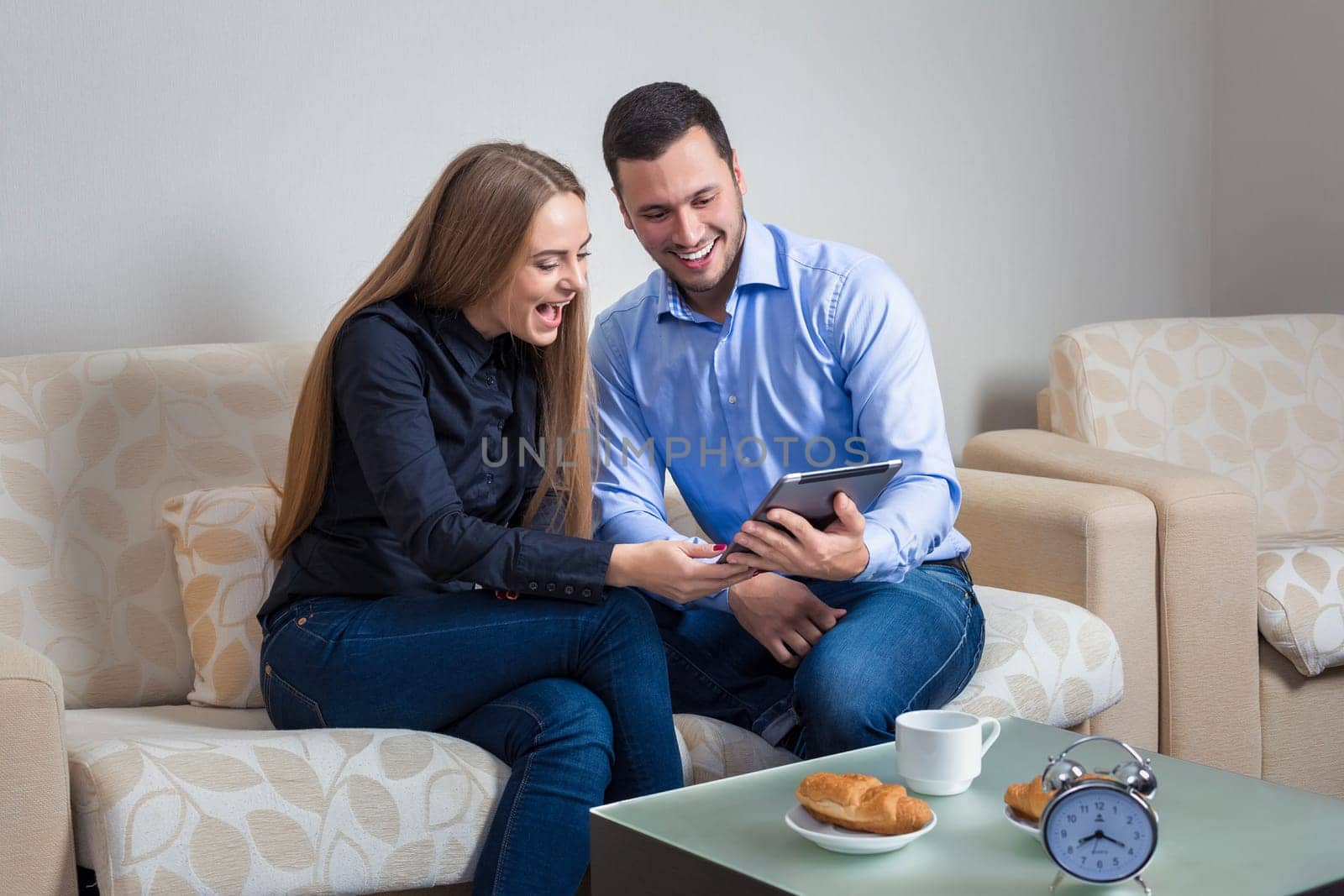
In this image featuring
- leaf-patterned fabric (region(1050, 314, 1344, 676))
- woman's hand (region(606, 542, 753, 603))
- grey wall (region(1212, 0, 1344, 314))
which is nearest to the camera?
woman's hand (region(606, 542, 753, 603))

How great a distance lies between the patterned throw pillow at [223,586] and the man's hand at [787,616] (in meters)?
0.69

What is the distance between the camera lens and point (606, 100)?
2.58 m

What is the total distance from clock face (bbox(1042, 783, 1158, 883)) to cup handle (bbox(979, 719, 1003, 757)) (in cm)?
22

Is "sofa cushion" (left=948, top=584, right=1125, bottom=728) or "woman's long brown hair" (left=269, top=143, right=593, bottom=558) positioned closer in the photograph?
"woman's long brown hair" (left=269, top=143, right=593, bottom=558)

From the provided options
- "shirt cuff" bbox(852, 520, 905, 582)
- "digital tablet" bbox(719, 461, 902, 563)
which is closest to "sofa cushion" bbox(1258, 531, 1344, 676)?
"shirt cuff" bbox(852, 520, 905, 582)

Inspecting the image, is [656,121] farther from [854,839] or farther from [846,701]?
[854,839]

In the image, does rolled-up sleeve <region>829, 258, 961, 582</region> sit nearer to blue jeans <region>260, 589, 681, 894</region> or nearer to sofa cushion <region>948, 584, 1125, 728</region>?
sofa cushion <region>948, 584, 1125, 728</region>

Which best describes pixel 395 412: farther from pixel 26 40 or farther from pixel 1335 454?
pixel 1335 454

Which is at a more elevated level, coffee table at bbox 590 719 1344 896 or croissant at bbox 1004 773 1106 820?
croissant at bbox 1004 773 1106 820

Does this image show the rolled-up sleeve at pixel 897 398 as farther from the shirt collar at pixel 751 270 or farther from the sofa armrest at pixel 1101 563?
A: the sofa armrest at pixel 1101 563

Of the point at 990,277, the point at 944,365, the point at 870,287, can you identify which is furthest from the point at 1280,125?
the point at 870,287

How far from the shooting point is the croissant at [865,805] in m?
1.11

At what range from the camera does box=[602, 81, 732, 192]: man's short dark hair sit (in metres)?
1.87

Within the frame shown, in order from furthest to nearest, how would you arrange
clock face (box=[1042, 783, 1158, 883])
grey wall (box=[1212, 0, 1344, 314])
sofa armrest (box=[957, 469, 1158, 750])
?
grey wall (box=[1212, 0, 1344, 314])
sofa armrest (box=[957, 469, 1158, 750])
clock face (box=[1042, 783, 1158, 883])
